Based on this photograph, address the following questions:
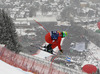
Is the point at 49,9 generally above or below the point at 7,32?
below

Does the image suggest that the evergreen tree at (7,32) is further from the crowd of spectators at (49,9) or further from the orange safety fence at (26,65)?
the crowd of spectators at (49,9)

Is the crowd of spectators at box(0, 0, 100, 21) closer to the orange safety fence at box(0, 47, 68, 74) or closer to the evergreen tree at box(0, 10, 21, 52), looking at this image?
the evergreen tree at box(0, 10, 21, 52)

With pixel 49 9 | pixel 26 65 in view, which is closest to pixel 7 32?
pixel 26 65

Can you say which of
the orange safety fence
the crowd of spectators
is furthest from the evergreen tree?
the crowd of spectators

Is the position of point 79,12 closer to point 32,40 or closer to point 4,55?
point 32,40

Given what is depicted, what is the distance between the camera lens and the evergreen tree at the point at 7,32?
7.34 metres

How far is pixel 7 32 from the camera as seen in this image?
7621 mm

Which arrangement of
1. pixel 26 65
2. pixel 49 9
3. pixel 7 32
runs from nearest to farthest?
pixel 26 65
pixel 7 32
pixel 49 9

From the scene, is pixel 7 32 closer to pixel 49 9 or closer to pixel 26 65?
pixel 26 65

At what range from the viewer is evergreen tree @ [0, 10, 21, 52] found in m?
7.34

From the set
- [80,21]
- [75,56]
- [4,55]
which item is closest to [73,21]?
[80,21]

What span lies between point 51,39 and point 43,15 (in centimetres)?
2853

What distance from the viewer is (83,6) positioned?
133ft

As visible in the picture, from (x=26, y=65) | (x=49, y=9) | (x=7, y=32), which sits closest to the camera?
(x=26, y=65)
